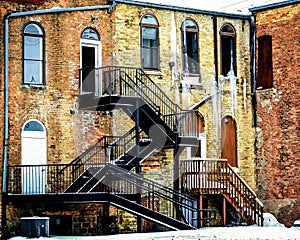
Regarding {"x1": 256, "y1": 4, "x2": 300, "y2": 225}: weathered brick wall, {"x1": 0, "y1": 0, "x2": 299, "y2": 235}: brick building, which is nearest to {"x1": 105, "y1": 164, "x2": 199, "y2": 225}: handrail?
{"x1": 0, "y1": 0, "x2": 299, "y2": 235}: brick building

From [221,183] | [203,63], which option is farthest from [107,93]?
[221,183]

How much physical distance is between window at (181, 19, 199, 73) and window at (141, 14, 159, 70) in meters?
1.39

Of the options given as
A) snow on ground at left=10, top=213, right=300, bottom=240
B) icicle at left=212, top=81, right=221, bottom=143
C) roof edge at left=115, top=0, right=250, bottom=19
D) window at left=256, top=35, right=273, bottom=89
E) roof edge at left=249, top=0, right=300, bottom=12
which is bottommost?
snow on ground at left=10, top=213, right=300, bottom=240

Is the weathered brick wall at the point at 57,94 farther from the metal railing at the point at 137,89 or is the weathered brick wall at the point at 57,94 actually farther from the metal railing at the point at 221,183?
the metal railing at the point at 221,183

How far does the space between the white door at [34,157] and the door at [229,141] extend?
8.43 m

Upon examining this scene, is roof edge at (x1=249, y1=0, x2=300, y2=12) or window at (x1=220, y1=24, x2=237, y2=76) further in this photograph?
window at (x1=220, y1=24, x2=237, y2=76)

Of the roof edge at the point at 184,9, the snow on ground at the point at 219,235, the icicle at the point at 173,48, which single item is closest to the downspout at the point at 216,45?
the roof edge at the point at 184,9

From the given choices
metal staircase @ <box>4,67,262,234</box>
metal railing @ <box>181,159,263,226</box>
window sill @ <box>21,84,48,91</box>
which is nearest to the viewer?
metal staircase @ <box>4,67,262,234</box>

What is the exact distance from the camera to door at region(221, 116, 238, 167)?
34.8 m

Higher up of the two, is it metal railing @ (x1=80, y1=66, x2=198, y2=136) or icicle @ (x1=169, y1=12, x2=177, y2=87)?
icicle @ (x1=169, y1=12, x2=177, y2=87)

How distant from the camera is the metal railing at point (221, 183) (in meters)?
31.9

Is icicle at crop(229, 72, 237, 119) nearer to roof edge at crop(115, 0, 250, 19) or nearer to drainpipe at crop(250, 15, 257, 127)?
drainpipe at crop(250, 15, 257, 127)

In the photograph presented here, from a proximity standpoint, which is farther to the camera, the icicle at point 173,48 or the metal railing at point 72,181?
the icicle at point 173,48

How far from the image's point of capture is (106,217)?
92.4 ft
